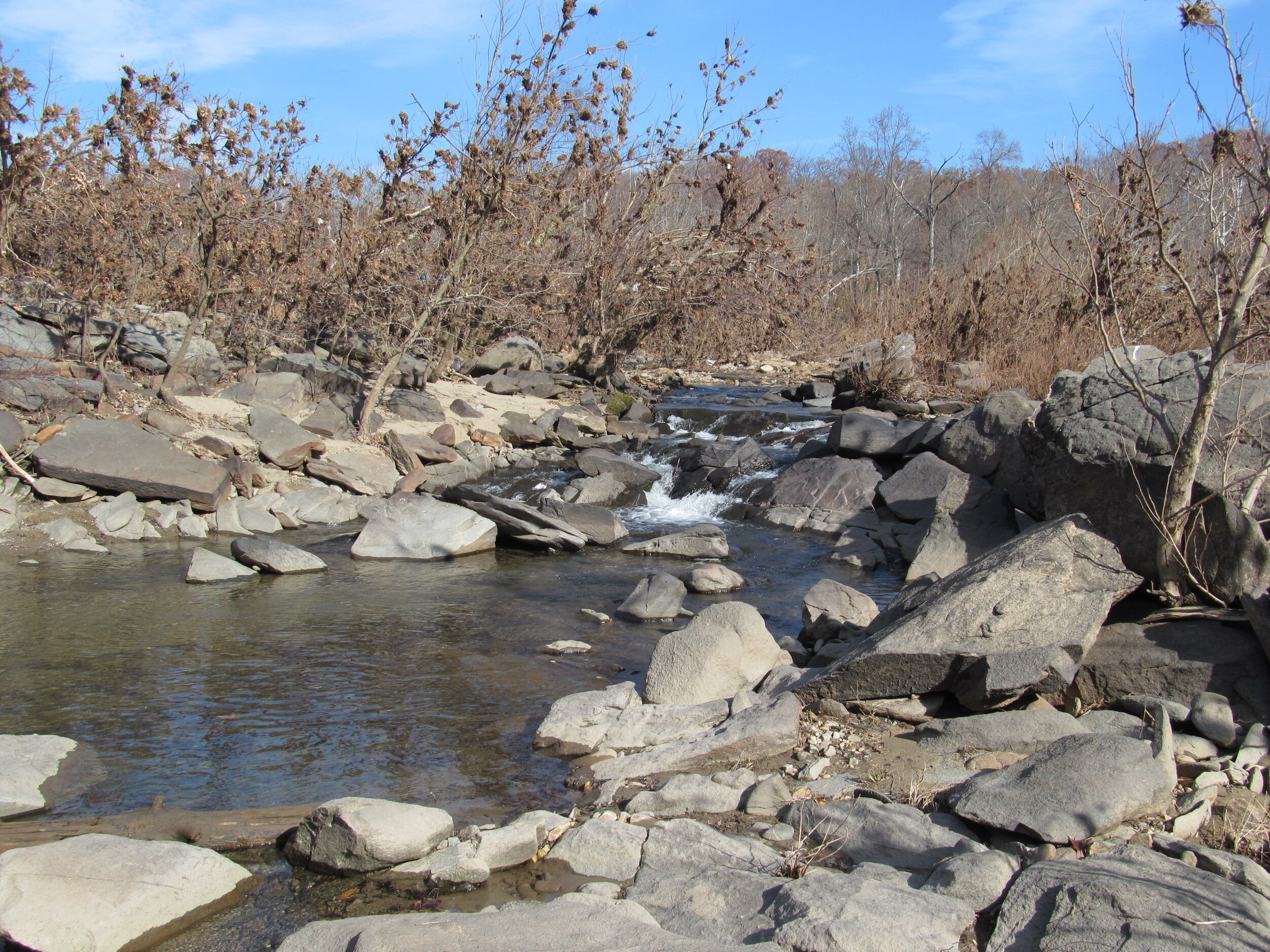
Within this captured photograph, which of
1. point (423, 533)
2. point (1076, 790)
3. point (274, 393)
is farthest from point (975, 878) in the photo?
point (274, 393)

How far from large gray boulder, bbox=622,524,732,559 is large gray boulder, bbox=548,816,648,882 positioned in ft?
19.2

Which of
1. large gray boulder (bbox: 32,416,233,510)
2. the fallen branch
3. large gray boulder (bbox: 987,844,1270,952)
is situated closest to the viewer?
large gray boulder (bbox: 987,844,1270,952)

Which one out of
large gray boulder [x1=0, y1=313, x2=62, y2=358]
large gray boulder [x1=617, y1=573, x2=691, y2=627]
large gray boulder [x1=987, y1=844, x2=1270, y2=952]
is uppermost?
large gray boulder [x1=0, y1=313, x2=62, y2=358]

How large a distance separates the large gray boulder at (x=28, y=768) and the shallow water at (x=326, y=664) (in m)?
0.15

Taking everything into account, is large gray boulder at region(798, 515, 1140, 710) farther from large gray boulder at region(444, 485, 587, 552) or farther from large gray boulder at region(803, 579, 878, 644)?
large gray boulder at region(444, 485, 587, 552)

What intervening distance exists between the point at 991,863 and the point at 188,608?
20.9 feet

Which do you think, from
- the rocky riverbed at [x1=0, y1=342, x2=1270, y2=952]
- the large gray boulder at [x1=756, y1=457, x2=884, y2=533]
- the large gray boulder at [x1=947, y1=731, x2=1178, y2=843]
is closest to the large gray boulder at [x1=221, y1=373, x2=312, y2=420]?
the rocky riverbed at [x1=0, y1=342, x2=1270, y2=952]

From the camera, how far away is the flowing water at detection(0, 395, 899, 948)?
14.5 feet

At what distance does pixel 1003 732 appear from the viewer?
421 cm

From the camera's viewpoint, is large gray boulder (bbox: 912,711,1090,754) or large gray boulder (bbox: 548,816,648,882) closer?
large gray boulder (bbox: 548,816,648,882)

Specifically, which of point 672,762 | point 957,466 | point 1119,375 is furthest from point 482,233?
point 672,762

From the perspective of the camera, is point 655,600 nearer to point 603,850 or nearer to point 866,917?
point 603,850

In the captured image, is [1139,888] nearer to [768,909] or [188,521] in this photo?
[768,909]

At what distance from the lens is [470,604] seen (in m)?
7.71
